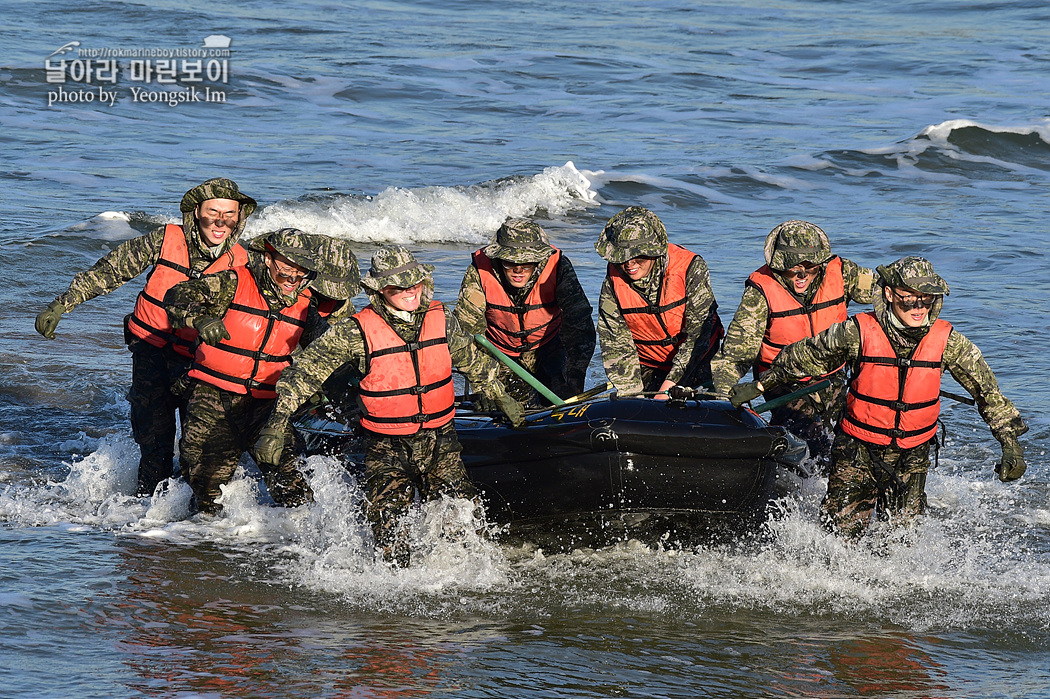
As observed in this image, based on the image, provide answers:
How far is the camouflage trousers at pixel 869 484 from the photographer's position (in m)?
5.96

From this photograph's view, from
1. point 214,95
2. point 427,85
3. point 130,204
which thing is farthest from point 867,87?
point 130,204

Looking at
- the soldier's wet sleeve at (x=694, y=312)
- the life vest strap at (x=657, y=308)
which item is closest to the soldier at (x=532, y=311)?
the life vest strap at (x=657, y=308)

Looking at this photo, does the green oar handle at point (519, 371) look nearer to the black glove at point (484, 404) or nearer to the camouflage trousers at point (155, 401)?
the black glove at point (484, 404)

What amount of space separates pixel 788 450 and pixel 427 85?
17.3 m

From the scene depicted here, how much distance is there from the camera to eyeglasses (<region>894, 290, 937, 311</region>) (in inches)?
218

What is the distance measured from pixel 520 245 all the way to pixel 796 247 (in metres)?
1.47

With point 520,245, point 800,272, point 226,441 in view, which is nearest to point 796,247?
point 800,272

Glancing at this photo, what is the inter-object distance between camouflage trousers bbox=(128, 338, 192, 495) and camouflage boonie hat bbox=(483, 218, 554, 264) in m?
1.83

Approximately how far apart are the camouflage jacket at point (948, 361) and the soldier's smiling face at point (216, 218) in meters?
3.02

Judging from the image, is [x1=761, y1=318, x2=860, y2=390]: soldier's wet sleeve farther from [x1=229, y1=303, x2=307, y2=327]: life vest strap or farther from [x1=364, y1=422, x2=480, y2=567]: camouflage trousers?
[x1=229, y1=303, x2=307, y2=327]: life vest strap

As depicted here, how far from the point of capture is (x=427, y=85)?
73.9 ft

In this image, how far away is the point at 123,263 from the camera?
679cm

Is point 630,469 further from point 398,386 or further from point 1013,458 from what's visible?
point 1013,458

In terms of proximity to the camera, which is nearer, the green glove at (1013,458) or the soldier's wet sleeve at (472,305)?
the green glove at (1013,458)
